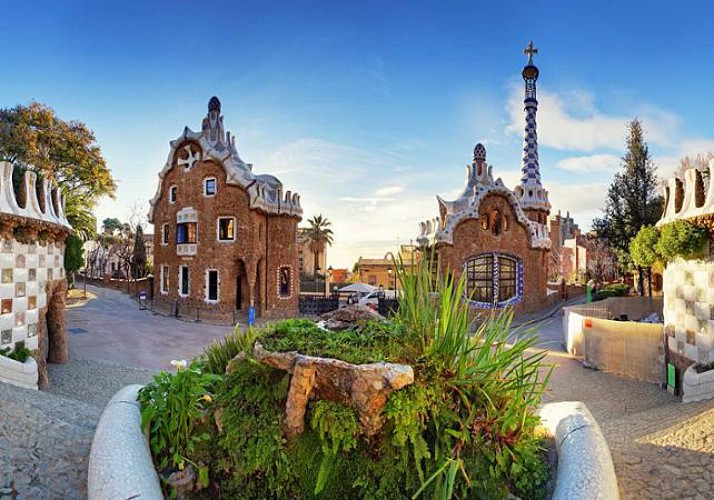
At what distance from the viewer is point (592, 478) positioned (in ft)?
11.0

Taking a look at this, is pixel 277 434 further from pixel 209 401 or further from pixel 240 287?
pixel 240 287

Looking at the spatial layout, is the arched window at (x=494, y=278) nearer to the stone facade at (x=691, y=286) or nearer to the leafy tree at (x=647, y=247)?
the leafy tree at (x=647, y=247)

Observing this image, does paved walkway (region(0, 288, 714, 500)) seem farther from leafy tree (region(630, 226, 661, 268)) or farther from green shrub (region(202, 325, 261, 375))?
leafy tree (region(630, 226, 661, 268))

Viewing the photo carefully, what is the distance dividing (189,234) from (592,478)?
21.7 metres

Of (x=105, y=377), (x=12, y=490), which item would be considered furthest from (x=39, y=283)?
(x=12, y=490)

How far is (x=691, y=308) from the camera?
24.8 ft

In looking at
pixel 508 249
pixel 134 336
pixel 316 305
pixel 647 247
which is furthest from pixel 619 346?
pixel 316 305

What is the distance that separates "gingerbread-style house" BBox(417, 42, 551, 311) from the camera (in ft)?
66.6

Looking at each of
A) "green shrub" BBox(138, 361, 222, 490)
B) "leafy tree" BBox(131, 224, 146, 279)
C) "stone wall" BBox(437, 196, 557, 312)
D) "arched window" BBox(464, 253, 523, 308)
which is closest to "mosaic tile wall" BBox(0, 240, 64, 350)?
"green shrub" BBox(138, 361, 222, 490)

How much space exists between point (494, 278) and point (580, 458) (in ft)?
59.4

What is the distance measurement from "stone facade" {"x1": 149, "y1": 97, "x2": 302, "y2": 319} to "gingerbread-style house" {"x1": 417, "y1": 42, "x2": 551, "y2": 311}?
735cm

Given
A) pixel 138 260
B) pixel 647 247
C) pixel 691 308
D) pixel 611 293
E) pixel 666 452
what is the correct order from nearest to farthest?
pixel 666 452, pixel 691 308, pixel 647 247, pixel 611 293, pixel 138 260

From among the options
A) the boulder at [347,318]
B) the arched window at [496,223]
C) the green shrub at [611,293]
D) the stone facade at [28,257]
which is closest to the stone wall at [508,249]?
the arched window at [496,223]

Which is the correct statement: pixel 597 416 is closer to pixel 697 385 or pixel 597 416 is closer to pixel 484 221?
pixel 697 385
